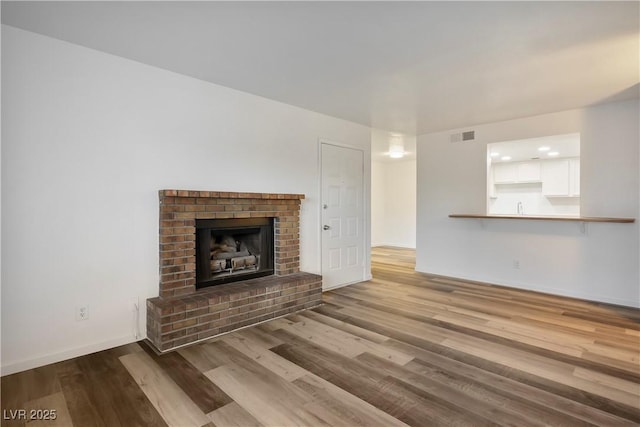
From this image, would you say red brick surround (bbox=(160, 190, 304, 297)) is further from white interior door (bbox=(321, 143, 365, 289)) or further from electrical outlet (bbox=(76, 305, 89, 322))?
white interior door (bbox=(321, 143, 365, 289))

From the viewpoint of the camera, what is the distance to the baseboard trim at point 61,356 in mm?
2326

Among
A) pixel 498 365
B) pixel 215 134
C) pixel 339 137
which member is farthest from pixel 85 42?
pixel 498 365

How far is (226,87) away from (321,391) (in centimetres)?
307

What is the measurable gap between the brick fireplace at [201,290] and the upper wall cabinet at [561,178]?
18.5 ft

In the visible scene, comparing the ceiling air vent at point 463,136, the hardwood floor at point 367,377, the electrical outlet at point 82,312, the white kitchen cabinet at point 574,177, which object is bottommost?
the hardwood floor at point 367,377

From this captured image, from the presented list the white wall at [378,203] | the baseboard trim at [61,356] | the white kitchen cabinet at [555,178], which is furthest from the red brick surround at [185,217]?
the white wall at [378,203]

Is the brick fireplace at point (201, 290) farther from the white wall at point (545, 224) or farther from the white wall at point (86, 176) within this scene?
the white wall at point (545, 224)

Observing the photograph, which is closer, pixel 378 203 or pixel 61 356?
pixel 61 356

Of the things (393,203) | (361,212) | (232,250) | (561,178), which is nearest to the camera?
(232,250)

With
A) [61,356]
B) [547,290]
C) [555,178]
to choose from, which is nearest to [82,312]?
[61,356]

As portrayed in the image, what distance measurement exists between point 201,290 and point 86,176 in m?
1.43

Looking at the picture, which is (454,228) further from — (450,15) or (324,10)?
(324,10)

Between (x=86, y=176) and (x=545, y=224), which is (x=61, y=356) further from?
(x=545, y=224)

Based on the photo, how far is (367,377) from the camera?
232 cm
